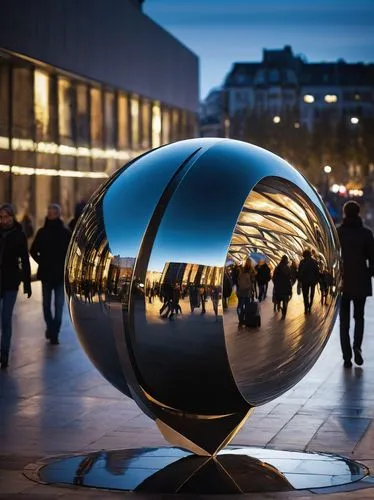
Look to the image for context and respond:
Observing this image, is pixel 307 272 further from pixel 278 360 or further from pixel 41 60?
pixel 41 60

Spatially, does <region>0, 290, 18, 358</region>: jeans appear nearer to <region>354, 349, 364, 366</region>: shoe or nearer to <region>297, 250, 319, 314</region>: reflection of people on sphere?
<region>354, 349, 364, 366</region>: shoe

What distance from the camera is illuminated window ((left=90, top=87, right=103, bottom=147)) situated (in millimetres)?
38000

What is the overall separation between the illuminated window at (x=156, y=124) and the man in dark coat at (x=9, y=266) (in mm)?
30211

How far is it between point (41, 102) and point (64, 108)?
7.07 feet

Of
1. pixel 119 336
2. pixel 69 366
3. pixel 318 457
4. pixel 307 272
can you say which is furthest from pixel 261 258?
pixel 69 366

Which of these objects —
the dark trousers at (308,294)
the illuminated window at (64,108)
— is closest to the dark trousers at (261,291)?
the dark trousers at (308,294)

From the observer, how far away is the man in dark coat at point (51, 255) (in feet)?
58.0

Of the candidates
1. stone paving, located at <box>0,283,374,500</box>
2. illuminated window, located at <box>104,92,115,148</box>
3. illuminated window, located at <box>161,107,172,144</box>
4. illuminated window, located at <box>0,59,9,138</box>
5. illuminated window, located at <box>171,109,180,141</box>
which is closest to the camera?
stone paving, located at <box>0,283,374,500</box>

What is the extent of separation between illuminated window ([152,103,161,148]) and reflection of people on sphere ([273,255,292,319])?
121 ft

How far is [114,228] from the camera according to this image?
896cm

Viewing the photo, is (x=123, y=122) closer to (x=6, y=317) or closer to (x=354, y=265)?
(x=6, y=317)

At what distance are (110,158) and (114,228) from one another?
104ft

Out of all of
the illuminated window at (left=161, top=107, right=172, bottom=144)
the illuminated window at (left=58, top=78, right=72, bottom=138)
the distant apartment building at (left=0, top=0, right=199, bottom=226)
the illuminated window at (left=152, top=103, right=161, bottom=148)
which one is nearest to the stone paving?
the distant apartment building at (left=0, top=0, right=199, bottom=226)

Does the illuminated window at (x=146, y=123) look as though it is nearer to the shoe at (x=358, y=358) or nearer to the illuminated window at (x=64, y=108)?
the illuminated window at (x=64, y=108)
